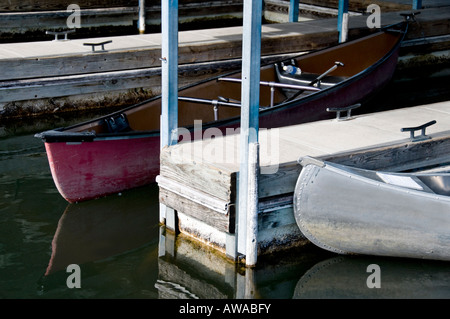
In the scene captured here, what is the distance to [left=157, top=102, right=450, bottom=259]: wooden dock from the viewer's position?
6638 millimetres

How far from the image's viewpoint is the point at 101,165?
27.3 ft

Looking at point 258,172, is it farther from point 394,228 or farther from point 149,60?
point 149,60

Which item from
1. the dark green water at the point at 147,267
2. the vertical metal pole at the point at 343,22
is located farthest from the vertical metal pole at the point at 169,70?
the vertical metal pole at the point at 343,22

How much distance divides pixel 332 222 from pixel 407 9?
10.4 meters

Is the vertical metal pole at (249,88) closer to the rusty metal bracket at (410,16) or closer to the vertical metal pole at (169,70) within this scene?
the vertical metal pole at (169,70)

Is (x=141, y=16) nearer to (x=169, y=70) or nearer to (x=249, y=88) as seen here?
(x=169, y=70)

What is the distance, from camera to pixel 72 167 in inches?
320

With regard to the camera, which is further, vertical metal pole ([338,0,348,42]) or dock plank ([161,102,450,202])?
vertical metal pole ([338,0,348,42])

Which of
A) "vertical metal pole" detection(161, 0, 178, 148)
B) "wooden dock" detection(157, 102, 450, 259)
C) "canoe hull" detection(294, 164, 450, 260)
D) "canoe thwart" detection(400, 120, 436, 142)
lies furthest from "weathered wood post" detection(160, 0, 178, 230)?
"canoe thwart" detection(400, 120, 436, 142)

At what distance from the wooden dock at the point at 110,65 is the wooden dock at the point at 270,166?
4573 millimetres

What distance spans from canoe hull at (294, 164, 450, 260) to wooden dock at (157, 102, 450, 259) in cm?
21

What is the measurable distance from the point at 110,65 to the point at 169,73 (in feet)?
15.8

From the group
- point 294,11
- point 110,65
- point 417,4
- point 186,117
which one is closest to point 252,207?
point 186,117

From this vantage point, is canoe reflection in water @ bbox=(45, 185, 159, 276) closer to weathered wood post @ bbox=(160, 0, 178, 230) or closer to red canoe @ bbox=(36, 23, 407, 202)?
red canoe @ bbox=(36, 23, 407, 202)
